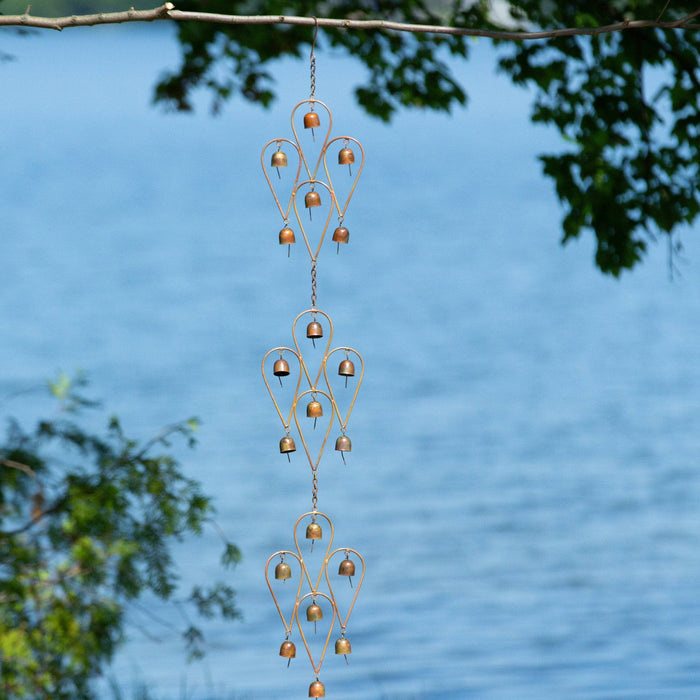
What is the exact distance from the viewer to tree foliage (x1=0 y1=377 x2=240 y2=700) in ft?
17.5

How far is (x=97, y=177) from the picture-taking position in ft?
159

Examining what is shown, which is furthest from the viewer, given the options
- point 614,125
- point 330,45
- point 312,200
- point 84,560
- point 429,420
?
point 429,420

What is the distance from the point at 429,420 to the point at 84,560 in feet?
31.1

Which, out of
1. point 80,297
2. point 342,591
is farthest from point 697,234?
point 342,591

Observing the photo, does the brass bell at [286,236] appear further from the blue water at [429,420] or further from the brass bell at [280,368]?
the blue water at [429,420]

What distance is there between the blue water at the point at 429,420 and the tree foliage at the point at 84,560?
5.74 ft

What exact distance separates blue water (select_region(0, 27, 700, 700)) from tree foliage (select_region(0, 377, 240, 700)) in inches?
68.8

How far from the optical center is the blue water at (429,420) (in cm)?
850

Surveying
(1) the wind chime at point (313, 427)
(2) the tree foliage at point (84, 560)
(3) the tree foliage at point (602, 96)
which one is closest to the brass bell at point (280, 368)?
(1) the wind chime at point (313, 427)

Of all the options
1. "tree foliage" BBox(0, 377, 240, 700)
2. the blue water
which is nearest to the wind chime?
the blue water

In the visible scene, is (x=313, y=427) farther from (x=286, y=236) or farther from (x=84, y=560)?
(x=286, y=236)

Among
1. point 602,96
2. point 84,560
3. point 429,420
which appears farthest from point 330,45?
point 429,420

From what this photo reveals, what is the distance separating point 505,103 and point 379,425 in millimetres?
69275

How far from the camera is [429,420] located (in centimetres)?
1472
